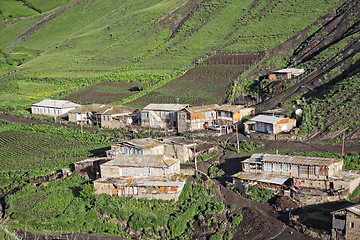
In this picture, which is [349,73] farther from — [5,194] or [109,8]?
[109,8]

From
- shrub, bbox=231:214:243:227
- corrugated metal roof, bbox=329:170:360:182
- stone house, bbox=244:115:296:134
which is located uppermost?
stone house, bbox=244:115:296:134

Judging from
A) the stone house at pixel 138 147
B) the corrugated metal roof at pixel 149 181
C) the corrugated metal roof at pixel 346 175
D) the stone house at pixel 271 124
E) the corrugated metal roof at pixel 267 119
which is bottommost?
the corrugated metal roof at pixel 149 181

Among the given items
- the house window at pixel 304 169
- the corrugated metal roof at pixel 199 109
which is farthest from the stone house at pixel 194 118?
the house window at pixel 304 169

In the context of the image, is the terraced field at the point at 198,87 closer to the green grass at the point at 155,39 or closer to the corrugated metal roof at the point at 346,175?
the green grass at the point at 155,39

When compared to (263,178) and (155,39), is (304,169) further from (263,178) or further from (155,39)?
(155,39)

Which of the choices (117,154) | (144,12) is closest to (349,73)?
(117,154)

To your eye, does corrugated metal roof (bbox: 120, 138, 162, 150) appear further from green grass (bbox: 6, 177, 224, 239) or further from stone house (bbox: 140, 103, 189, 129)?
stone house (bbox: 140, 103, 189, 129)

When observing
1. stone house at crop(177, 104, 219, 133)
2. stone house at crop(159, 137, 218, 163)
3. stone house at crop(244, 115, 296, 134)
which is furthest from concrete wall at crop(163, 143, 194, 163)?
stone house at crop(177, 104, 219, 133)
